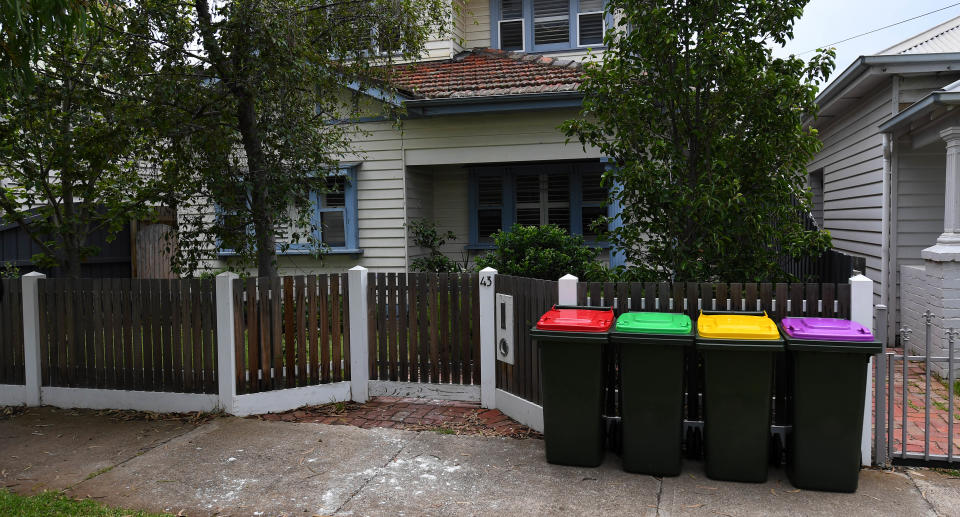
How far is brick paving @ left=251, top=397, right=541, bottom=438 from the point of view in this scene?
20.4 feet

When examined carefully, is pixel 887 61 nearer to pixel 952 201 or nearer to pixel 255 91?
pixel 952 201

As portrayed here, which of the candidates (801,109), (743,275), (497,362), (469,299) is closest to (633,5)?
(801,109)

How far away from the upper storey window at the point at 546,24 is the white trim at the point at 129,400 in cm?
934

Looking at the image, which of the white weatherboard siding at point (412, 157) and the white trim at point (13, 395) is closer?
the white trim at point (13, 395)

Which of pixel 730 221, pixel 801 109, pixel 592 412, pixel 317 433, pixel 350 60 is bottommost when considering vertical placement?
pixel 317 433

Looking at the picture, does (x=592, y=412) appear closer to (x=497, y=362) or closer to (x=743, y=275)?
(x=497, y=362)

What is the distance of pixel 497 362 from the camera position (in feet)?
22.0

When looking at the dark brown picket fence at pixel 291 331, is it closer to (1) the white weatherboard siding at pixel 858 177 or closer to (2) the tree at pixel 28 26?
(2) the tree at pixel 28 26

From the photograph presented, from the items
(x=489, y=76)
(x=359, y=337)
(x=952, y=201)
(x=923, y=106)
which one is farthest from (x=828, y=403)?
(x=489, y=76)

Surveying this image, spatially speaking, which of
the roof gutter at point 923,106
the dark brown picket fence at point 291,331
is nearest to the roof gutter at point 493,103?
the roof gutter at point 923,106

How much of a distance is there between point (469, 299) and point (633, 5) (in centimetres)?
313

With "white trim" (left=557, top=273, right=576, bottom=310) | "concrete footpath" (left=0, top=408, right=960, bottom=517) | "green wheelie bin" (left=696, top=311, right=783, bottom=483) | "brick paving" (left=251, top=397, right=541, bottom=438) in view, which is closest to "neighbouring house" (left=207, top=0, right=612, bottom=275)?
"brick paving" (left=251, top=397, right=541, bottom=438)

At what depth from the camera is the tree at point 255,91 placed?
676 centimetres

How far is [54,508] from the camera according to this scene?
4672mm
